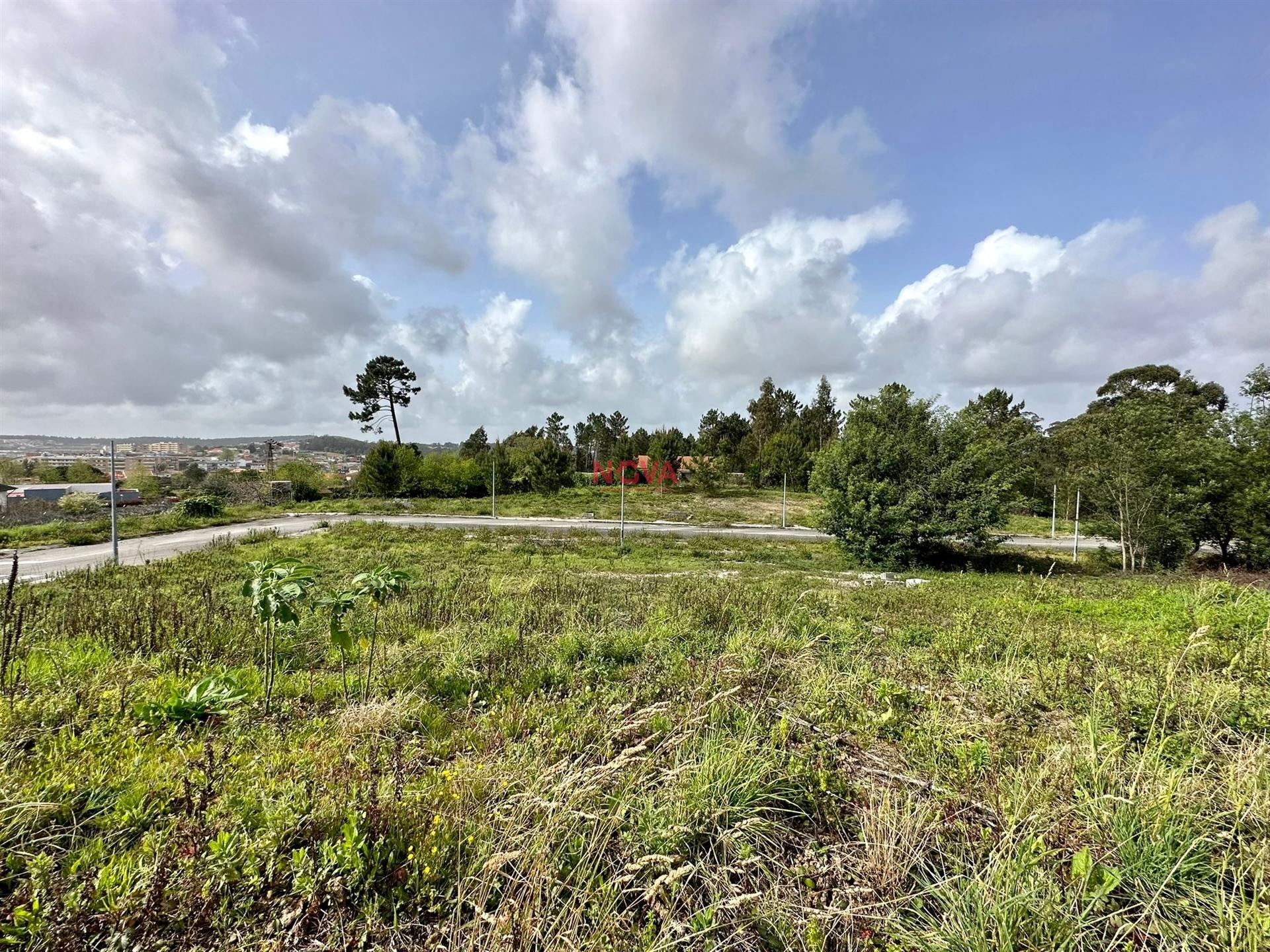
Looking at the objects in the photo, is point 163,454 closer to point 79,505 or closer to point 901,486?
point 79,505

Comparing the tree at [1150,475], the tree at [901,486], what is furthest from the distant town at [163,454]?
Result: the tree at [1150,475]

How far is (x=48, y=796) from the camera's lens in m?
2.00

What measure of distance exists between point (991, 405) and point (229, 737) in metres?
52.9

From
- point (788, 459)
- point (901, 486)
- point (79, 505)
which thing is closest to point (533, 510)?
point (79, 505)

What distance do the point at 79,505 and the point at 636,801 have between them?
91.0 ft

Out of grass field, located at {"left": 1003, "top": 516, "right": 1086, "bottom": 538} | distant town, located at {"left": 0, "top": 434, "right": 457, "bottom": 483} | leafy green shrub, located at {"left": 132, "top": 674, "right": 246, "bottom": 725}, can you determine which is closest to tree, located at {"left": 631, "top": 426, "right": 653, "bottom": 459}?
distant town, located at {"left": 0, "top": 434, "right": 457, "bottom": 483}

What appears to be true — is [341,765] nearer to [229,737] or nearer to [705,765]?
[229,737]

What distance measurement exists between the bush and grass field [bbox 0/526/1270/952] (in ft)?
70.3

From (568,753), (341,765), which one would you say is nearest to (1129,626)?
(568,753)

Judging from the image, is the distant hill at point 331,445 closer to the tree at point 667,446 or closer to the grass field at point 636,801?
the tree at point 667,446

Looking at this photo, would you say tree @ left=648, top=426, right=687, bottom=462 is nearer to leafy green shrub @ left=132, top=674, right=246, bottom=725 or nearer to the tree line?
the tree line

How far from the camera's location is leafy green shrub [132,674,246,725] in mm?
2705

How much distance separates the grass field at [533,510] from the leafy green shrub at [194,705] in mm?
17752

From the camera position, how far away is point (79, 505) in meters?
18.5
